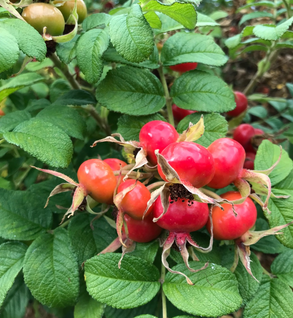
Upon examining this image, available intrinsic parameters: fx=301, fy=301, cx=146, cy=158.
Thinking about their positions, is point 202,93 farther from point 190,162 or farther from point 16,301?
point 16,301

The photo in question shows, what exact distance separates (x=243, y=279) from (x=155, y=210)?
0.40 metres

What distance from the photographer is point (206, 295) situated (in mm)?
858

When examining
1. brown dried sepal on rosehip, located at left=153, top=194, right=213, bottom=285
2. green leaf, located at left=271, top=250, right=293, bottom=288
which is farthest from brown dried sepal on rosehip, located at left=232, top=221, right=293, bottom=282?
green leaf, located at left=271, top=250, right=293, bottom=288

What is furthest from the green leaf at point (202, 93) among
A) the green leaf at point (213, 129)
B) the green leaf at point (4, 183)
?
the green leaf at point (4, 183)

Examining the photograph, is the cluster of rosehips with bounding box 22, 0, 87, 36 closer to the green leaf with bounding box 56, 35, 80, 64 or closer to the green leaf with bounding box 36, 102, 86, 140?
the green leaf with bounding box 56, 35, 80, 64

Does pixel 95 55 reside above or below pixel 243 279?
above

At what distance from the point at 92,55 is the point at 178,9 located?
1.01 ft

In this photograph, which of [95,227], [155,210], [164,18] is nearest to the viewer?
[155,210]

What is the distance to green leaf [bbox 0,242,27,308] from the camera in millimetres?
999

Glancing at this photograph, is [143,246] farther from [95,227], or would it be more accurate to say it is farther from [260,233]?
[260,233]

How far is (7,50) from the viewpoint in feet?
2.72

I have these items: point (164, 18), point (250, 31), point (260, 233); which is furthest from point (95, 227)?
point (250, 31)

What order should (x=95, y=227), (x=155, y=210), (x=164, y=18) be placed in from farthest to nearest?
1. (x=164, y=18)
2. (x=95, y=227)
3. (x=155, y=210)

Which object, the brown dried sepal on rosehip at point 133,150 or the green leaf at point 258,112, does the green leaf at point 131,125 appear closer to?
the brown dried sepal on rosehip at point 133,150
